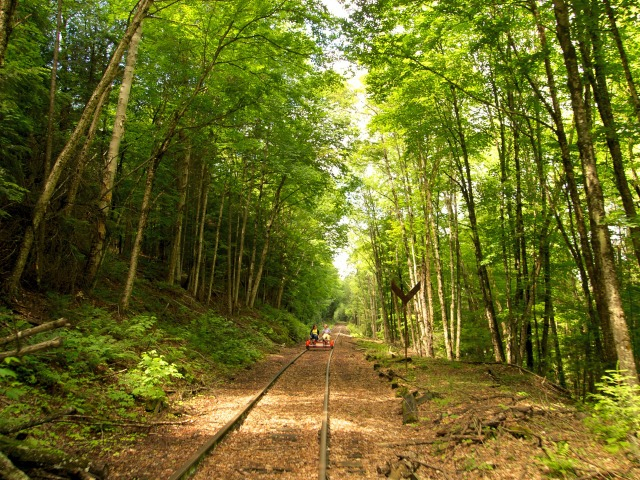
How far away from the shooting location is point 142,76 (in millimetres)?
12664

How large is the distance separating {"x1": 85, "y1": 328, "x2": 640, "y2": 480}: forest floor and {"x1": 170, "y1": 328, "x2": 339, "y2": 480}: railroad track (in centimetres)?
4

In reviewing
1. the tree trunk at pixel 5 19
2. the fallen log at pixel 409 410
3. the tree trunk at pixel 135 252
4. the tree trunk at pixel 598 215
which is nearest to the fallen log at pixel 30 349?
the tree trunk at pixel 5 19

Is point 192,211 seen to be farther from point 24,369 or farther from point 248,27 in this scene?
point 24,369

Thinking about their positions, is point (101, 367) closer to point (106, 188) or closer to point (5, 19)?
point (106, 188)

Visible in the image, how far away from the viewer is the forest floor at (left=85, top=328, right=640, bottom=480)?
407 cm

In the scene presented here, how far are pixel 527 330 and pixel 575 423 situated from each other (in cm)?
676

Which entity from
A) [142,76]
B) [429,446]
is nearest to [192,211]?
[142,76]

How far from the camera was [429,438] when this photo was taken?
535 centimetres

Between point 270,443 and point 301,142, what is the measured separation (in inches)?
594

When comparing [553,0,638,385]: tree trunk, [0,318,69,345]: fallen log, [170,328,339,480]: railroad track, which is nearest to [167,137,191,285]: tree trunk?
[170,328,339,480]: railroad track

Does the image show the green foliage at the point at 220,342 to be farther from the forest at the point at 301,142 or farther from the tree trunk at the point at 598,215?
the tree trunk at the point at 598,215

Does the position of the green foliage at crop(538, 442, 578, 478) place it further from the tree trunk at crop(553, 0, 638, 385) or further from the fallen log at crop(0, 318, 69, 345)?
the fallen log at crop(0, 318, 69, 345)

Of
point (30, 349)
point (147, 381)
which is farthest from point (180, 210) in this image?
point (30, 349)

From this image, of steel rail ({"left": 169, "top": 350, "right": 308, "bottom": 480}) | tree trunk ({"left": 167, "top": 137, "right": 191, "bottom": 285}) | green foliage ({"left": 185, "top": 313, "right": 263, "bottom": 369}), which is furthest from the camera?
tree trunk ({"left": 167, "top": 137, "right": 191, "bottom": 285})
